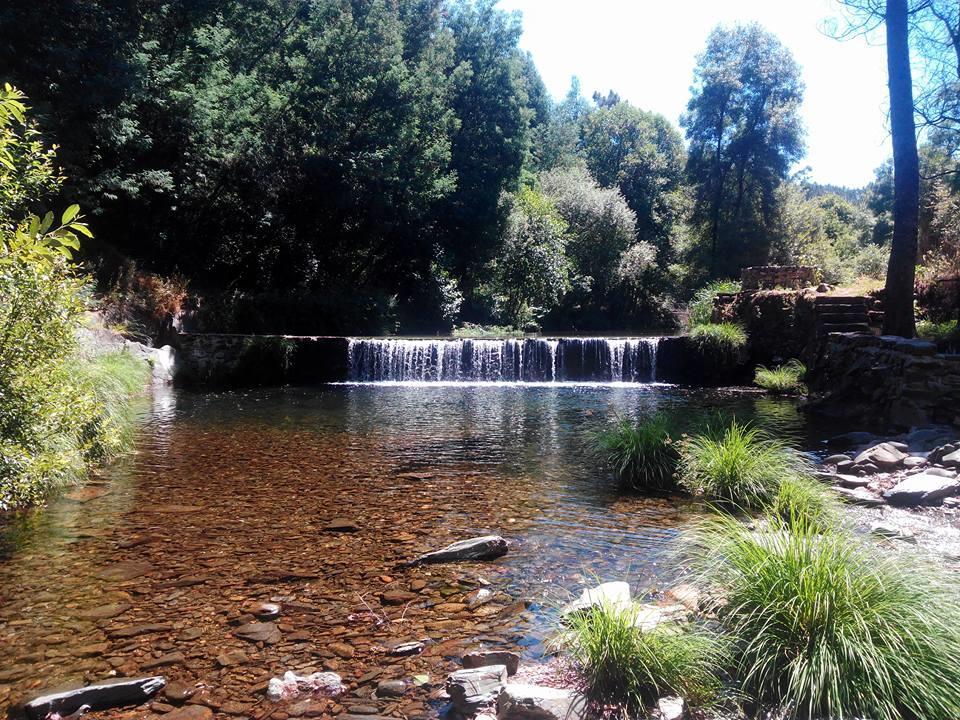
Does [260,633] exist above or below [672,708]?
below

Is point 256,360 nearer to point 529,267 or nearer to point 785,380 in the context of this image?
point 785,380

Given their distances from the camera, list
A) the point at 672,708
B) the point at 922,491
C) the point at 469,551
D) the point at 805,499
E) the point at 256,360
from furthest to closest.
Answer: the point at 256,360, the point at 922,491, the point at 805,499, the point at 469,551, the point at 672,708

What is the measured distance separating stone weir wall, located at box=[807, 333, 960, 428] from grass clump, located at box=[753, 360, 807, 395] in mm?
919

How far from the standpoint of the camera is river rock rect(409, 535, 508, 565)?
4.63 metres

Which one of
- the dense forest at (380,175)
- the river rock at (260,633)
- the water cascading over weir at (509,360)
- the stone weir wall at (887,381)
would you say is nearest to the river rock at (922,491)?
the stone weir wall at (887,381)

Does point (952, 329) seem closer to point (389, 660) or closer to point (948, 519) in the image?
point (948, 519)

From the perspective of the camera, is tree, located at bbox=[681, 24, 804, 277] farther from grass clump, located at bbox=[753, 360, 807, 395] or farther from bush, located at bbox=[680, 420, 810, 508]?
Answer: bush, located at bbox=[680, 420, 810, 508]

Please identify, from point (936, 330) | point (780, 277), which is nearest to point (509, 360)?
point (780, 277)

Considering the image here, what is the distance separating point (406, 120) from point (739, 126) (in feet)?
56.3

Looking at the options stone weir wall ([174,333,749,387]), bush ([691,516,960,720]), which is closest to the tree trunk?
stone weir wall ([174,333,749,387])

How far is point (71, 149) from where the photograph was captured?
15008mm

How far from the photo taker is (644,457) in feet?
22.0

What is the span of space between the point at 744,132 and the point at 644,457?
28619mm

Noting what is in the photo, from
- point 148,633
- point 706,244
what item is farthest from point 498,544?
point 706,244
